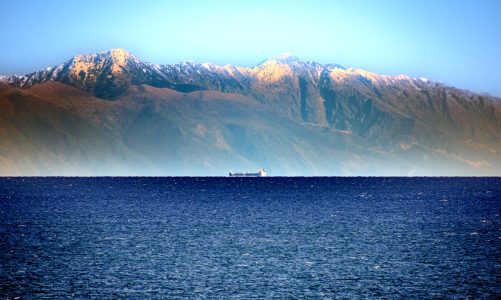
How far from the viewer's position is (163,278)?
252 feet

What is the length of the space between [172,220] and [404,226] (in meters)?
44.0

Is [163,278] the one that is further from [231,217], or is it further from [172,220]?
[231,217]

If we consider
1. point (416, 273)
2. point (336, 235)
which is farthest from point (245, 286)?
point (336, 235)

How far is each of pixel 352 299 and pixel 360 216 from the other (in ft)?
304

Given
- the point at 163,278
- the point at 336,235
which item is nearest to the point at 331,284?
the point at 163,278

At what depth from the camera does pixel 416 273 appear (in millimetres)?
81188

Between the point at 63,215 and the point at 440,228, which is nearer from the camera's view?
the point at 440,228

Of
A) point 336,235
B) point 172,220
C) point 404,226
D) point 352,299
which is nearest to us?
point 352,299

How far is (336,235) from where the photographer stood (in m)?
118

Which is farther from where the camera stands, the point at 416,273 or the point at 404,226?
the point at 404,226

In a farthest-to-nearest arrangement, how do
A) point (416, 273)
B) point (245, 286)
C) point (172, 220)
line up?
point (172, 220), point (416, 273), point (245, 286)

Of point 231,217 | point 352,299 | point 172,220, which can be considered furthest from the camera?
point 231,217

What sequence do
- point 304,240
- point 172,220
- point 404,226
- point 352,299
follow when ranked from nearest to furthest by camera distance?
point 352,299 → point 304,240 → point 404,226 → point 172,220

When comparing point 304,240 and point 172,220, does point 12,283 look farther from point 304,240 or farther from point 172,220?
point 172,220
